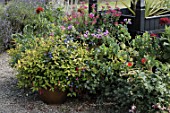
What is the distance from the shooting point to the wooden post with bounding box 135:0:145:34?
4.10 metres

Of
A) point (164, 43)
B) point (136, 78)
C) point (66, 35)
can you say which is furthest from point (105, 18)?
point (136, 78)

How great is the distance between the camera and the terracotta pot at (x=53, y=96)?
11.1 feet

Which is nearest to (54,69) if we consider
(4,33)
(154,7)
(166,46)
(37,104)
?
(37,104)

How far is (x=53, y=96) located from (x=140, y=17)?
1608 mm

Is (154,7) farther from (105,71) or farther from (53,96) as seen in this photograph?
(53,96)

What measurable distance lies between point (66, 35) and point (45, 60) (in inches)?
21.8

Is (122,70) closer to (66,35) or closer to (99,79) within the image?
(99,79)

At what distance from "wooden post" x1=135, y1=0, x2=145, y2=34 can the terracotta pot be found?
1430 millimetres

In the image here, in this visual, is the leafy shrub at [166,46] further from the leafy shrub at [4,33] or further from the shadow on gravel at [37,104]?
the leafy shrub at [4,33]

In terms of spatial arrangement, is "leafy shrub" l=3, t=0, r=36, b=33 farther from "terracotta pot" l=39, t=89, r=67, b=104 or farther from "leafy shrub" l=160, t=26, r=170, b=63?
"leafy shrub" l=160, t=26, r=170, b=63

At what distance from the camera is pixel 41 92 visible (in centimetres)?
339

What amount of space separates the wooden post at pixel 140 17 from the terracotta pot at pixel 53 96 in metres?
1.43

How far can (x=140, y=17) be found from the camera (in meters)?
4.13

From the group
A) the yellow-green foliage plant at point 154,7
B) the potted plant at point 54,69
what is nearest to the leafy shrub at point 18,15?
the yellow-green foliage plant at point 154,7
